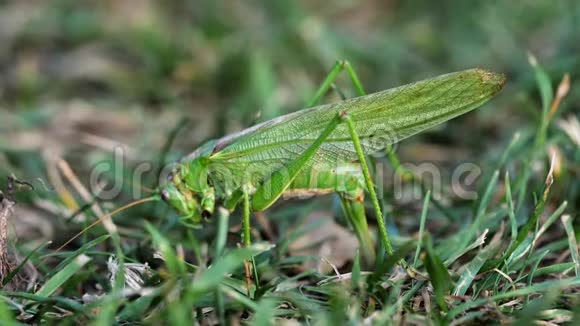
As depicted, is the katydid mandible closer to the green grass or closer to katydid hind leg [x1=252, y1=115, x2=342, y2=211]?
katydid hind leg [x1=252, y1=115, x2=342, y2=211]

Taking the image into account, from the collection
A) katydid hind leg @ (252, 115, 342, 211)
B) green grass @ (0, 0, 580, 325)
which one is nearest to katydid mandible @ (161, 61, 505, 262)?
katydid hind leg @ (252, 115, 342, 211)

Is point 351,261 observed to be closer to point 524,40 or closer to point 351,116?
point 351,116

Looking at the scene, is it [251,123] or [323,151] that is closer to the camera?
[323,151]

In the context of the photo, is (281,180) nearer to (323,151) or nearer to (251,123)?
(323,151)

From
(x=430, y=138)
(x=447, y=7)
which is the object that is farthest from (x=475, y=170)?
(x=447, y=7)

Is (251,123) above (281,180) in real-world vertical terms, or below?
above

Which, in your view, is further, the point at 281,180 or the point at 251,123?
the point at 251,123

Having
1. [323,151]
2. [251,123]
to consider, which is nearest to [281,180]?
[323,151]

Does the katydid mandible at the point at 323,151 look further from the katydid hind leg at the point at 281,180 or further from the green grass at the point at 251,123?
the green grass at the point at 251,123
